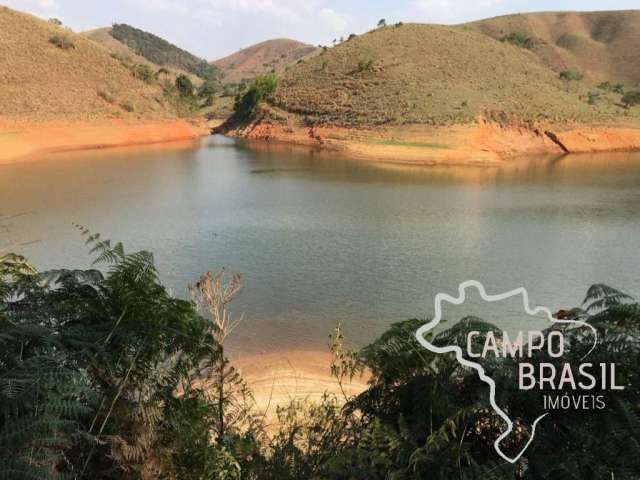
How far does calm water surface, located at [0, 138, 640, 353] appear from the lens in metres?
11.4

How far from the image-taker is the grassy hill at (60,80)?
40125 mm

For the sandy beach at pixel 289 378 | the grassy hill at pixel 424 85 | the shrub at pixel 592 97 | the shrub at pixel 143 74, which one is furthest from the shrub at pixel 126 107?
the shrub at pixel 592 97

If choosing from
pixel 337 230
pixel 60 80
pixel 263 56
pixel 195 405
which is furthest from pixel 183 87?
pixel 263 56

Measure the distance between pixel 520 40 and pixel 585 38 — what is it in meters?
18.2

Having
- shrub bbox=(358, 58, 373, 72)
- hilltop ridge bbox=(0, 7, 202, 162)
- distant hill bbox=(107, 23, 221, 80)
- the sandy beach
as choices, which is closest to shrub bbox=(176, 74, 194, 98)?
hilltop ridge bbox=(0, 7, 202, 162)

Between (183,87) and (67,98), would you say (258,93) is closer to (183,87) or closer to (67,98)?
(183,87)

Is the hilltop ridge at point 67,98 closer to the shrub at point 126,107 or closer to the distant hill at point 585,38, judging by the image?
the shrub at point 126,107

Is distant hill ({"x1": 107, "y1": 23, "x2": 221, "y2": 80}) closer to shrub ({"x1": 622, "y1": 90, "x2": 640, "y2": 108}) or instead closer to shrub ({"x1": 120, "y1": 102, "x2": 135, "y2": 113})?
shrub ({"x1": 120, "y1": 102, "x2": 135, "y2": 113})

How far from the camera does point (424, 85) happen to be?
45438 mm

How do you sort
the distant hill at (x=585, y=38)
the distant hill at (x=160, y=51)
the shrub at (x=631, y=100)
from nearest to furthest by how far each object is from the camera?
the shrub at (x=631, y=100) < the distant hill at (x=585, y=38) < the distant hill at (x=160, y=51)

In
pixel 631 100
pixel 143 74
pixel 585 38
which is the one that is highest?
pixel 585 38

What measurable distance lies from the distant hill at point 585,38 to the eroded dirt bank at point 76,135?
229ft

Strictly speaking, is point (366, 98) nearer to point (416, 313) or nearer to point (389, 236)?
point (389, 236)

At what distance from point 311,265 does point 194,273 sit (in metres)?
3.20
